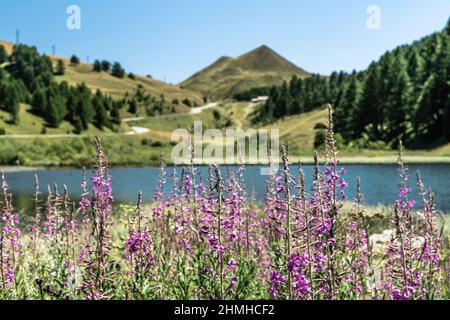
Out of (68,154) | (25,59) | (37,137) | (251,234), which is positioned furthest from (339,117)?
(25,59)

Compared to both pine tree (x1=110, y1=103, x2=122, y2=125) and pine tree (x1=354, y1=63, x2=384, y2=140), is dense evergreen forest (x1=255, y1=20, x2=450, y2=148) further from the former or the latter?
pine tree (x1=110, y1=103, x2=122, y2=125)

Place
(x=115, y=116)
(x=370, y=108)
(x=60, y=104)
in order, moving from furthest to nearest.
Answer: (x=115, y=116), (x=60, y=104), (x=370, y=108)

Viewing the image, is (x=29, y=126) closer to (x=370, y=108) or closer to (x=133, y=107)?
(x=133, y=107)

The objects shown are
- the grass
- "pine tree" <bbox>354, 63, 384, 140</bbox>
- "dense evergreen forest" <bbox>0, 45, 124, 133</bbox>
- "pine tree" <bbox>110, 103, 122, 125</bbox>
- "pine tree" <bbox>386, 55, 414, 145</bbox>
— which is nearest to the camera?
"pine tree" <bbox>386, 55, 414, 145</bbox>

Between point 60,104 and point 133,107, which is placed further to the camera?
point 133,107

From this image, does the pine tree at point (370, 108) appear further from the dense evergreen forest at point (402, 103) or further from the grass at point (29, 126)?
the grass at point (29, 126)

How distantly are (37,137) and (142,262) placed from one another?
122 m

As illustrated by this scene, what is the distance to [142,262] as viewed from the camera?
264 inches

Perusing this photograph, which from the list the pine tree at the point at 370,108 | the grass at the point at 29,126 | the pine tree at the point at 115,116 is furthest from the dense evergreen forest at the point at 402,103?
the grass at the point at 29,126

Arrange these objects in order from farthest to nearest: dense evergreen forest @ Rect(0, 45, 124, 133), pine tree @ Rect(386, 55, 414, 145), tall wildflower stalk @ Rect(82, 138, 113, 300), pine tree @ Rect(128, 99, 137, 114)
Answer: pine tree @ Rect(128, 99, 137, 114) < dense evergreen forest @ Rect(0, 45, 124, 133) < pine tree @ Rect(386, 55, 414, 145) < tall wildflower stalk @ Rect(82, 138, 113, 300)

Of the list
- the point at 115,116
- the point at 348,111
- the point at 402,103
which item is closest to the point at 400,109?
the point at 402,103

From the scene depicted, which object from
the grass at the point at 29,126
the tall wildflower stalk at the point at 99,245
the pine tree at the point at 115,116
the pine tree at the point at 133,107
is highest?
the pine tree at the point at 133,107

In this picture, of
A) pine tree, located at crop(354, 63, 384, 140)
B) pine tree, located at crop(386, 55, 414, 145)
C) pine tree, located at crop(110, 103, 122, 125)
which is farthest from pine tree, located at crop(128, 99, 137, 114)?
pine tree, located at crop(386, 55, 414, 145)
